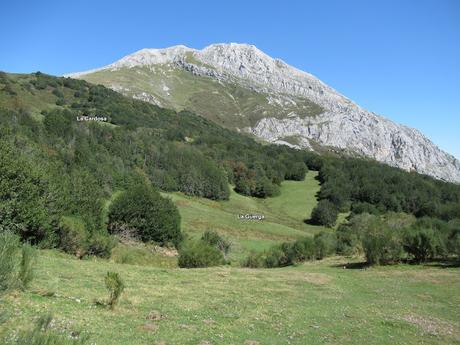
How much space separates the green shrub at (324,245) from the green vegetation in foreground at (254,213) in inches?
483

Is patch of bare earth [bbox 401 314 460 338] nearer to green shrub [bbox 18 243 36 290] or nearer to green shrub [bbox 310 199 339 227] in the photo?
green shrub [bbox 18 243 36 290]

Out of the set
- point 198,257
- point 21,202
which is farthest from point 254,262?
point 21,202

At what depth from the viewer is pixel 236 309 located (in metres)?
20.1

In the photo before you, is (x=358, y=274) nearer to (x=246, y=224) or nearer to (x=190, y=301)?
(x=190, y=301)

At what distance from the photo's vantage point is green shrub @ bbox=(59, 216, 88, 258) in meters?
40.0

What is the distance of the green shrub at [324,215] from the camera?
115 m

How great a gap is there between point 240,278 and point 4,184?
20.9 m

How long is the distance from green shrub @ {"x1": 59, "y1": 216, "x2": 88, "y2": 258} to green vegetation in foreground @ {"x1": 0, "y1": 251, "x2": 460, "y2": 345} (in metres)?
12.4

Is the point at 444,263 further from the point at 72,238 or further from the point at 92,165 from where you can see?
the point at 92,165

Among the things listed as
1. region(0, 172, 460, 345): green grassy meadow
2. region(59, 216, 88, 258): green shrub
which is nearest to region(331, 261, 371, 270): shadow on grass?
region(0, 172, 460, 345): green grassy meadow

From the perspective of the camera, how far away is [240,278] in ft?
105

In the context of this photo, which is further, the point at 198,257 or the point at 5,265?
the point at 198,257

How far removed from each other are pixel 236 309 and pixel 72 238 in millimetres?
25856

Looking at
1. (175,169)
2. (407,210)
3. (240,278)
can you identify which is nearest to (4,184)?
(240,278)
